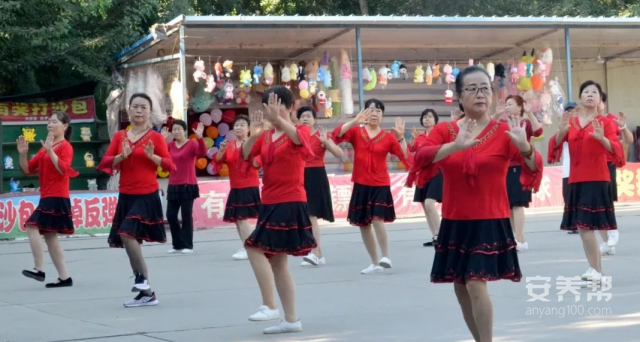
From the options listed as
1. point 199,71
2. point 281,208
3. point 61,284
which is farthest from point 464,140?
point 199,71

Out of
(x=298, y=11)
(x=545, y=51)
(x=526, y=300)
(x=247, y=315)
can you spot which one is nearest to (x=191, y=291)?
(x=247, y=315)

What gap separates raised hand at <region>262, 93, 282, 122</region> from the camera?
6.52m

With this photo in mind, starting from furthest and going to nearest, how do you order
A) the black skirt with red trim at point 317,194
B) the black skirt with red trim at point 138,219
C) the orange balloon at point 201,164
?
the orange balloon at point 201,164 < the black skirt with red trim at point 317,194 < the black skirt with red trim at point 138,219

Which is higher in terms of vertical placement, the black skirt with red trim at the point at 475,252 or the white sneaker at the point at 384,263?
the black skirt with red trim at the point at 475,252

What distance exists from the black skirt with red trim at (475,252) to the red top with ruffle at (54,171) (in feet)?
16.6

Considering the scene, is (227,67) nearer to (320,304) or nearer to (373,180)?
(373,180)

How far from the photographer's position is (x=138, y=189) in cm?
820

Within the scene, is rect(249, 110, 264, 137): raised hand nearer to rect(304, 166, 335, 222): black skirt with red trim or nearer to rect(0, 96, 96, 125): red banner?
rect(304, 166, 335, 222): black skirt with red trim

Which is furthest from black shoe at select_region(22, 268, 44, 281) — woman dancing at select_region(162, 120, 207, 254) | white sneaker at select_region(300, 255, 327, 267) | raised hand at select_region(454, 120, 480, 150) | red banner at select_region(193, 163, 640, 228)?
red banner at select_region(193, 163, 640, 228)

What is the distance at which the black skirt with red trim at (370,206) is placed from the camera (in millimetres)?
9930

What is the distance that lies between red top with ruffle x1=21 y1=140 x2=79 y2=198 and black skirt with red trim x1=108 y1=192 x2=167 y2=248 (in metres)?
1.31

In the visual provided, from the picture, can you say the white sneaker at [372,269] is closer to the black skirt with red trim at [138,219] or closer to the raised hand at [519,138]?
the black skirt with red trim at [138,219]

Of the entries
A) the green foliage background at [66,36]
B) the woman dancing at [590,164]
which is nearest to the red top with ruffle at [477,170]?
the woman dancing at [590,164]

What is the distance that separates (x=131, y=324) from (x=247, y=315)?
2.84 ft
